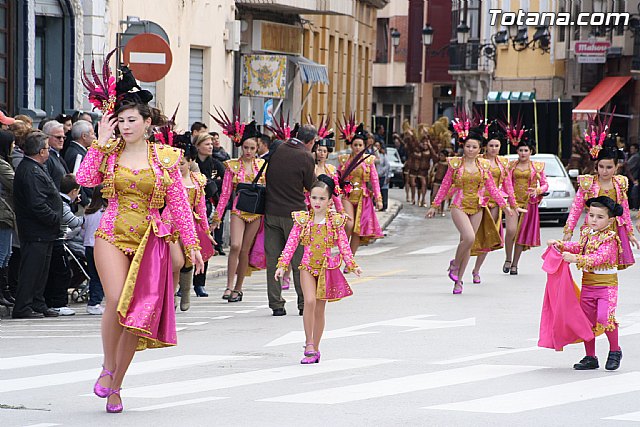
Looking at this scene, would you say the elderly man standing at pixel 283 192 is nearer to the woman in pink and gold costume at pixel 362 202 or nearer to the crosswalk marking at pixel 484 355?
the crosswalk marking at pixel 484 355

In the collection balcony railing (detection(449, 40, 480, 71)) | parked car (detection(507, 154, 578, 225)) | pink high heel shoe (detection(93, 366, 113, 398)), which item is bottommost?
parked car (detection(507, 154, 578, 225))

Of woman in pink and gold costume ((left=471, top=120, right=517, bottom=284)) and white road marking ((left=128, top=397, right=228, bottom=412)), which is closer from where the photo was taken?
white road marking ((left=128, top=397, right=228, bottom=412))

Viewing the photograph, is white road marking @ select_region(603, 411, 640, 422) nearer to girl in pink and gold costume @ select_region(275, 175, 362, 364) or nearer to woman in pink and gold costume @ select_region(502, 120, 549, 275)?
girl in pink and gold costume @ select_region(275, 175, 362, 364)

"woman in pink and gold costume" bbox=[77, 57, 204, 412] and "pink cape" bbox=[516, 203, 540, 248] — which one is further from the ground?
"woman in pink and gold costume" bbox=[77, 57, 204, 412]

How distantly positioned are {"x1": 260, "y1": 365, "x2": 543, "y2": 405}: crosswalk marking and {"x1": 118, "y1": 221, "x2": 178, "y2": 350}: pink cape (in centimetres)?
88

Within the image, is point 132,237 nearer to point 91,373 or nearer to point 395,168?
point 91,373

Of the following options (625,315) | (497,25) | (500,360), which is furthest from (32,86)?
(497,25)

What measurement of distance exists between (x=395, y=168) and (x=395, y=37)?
88.7ft

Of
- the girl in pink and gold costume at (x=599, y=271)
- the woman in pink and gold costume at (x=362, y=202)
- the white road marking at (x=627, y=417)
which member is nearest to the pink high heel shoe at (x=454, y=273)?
the woman in pink and gold costume at (x=362, y=202)

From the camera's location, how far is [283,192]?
15.2 m

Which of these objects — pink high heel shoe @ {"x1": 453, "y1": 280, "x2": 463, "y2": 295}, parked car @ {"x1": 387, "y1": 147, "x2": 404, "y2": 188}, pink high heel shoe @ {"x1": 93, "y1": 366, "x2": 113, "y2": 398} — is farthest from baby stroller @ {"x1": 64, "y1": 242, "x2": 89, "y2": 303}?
parked car @ {"x1": 387, "y1": 147, "x2": 404, "y2": 188}

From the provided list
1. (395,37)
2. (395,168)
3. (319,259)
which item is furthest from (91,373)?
(395,37)

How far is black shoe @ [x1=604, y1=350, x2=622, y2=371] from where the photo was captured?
37.0 feet

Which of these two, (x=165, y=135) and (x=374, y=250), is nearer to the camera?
(x=165, y=135)
